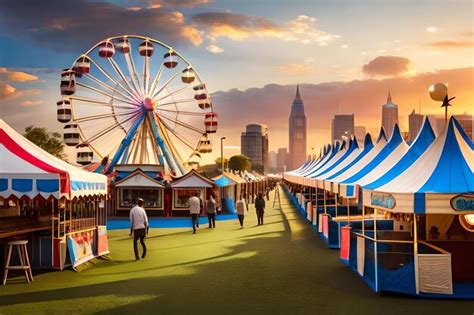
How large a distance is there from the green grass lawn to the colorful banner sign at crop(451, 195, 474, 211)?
1.48m

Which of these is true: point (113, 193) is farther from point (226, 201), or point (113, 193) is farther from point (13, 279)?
point (13, 279)

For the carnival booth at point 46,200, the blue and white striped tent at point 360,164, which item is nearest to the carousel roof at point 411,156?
the blue and white striped tent at point 360,164

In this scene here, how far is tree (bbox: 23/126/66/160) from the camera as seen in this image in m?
53.8

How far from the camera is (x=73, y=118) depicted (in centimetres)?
3039

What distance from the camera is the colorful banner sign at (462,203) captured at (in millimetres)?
8781

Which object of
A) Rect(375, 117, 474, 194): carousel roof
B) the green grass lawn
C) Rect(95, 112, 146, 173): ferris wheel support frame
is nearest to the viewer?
the green grass lawn

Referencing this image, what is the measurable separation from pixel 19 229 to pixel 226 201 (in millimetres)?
19385

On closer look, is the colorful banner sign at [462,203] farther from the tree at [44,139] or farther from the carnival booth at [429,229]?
the tree at [44,139]

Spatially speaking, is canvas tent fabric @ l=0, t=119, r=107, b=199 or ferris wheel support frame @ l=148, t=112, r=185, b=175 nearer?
canvas tent fabric @ l=0, t=119, r=107, b=199

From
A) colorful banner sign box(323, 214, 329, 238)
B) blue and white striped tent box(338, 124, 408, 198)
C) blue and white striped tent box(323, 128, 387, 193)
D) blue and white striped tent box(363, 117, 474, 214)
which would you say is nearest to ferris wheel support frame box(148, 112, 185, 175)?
blue and white striped tent box(323, 128, 387, 193)

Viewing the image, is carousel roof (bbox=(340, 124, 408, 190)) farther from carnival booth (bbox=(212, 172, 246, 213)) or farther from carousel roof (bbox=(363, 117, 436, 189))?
carnival booth (bbox=(212, 172, 246, 213))

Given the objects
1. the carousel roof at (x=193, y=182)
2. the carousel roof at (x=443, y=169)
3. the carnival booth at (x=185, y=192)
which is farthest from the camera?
the carnival booth at (x=185, y=192)

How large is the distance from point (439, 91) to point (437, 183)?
239 cm

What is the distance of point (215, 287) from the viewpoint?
981 centimetres
